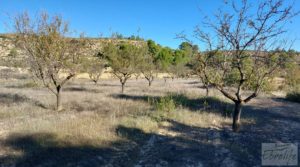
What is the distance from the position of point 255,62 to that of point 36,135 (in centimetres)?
660

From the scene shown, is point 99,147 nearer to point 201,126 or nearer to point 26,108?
point 201,126

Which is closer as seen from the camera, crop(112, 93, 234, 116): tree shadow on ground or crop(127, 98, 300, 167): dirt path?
crop(127, 98, 300, 167): dirt path

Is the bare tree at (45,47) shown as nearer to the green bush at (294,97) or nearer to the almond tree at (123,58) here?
the almond tree at (123,58)

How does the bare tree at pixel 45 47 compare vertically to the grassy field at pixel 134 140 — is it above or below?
above

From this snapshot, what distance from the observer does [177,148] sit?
685cm

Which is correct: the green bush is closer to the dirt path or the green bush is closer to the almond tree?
the dirt path

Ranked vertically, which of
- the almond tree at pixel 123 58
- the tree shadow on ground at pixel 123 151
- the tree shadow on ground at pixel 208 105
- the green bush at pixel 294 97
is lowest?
the tree shadow on ground at pixel 123 151

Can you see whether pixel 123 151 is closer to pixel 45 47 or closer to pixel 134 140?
pixel 134 140

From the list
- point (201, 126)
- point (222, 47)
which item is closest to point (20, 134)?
point (201, 126)
